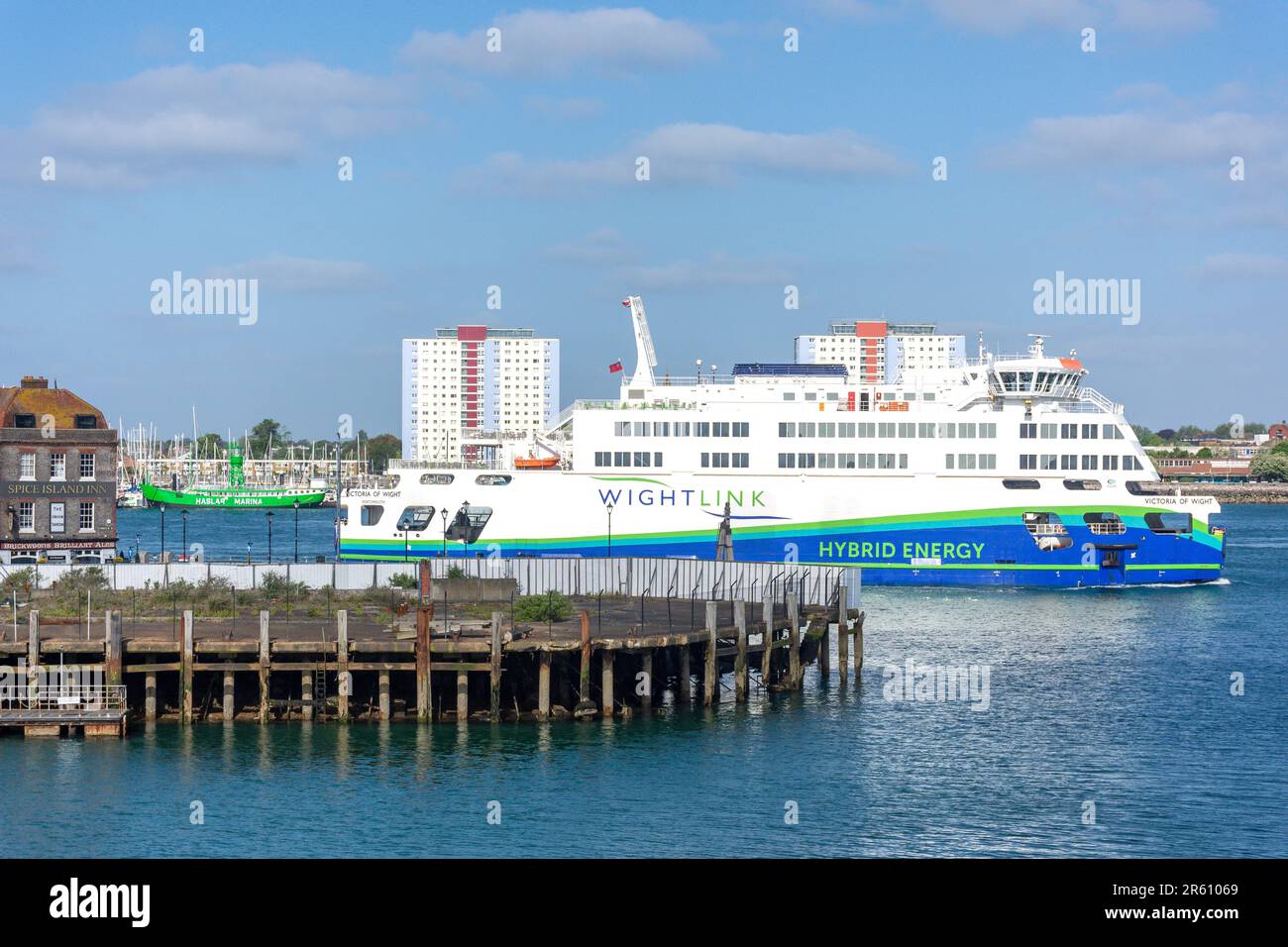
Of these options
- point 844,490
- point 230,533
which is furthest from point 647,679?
point 230,533

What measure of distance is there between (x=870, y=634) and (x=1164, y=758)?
1851 cm

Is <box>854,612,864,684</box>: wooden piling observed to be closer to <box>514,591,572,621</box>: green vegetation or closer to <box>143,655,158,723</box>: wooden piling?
<box>514,591,572,621</box>: green vegetation

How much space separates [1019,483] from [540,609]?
32.6 metres

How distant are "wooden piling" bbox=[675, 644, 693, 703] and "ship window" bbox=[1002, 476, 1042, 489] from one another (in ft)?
105

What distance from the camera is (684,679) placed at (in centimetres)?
3656

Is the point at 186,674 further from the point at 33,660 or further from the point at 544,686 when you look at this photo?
the point at 544,686

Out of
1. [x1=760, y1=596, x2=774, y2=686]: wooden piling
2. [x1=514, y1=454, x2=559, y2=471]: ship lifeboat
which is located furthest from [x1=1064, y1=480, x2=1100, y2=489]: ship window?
[x1=760, y1=596, x2=774, y2=686]: wooden piling

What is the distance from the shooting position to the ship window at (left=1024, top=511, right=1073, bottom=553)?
64562 mm

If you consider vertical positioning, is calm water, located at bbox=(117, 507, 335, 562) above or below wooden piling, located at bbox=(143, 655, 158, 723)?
above

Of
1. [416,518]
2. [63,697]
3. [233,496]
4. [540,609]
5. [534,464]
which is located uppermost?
[534,464]

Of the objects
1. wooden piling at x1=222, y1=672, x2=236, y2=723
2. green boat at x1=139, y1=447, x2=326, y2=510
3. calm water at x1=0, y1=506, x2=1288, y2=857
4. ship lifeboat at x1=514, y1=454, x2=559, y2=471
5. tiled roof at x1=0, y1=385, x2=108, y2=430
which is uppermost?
tiled roof at x1=0, y1=385, x2=108, y2=430

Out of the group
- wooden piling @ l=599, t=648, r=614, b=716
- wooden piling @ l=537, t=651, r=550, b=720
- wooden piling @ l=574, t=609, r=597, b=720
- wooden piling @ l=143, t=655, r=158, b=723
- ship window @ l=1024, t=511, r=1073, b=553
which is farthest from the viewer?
ship window @ l=1024, t=511, r=1073, b=553

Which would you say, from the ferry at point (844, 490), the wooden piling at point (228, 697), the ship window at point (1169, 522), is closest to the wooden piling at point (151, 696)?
the wooden piling at point (228, 697)
